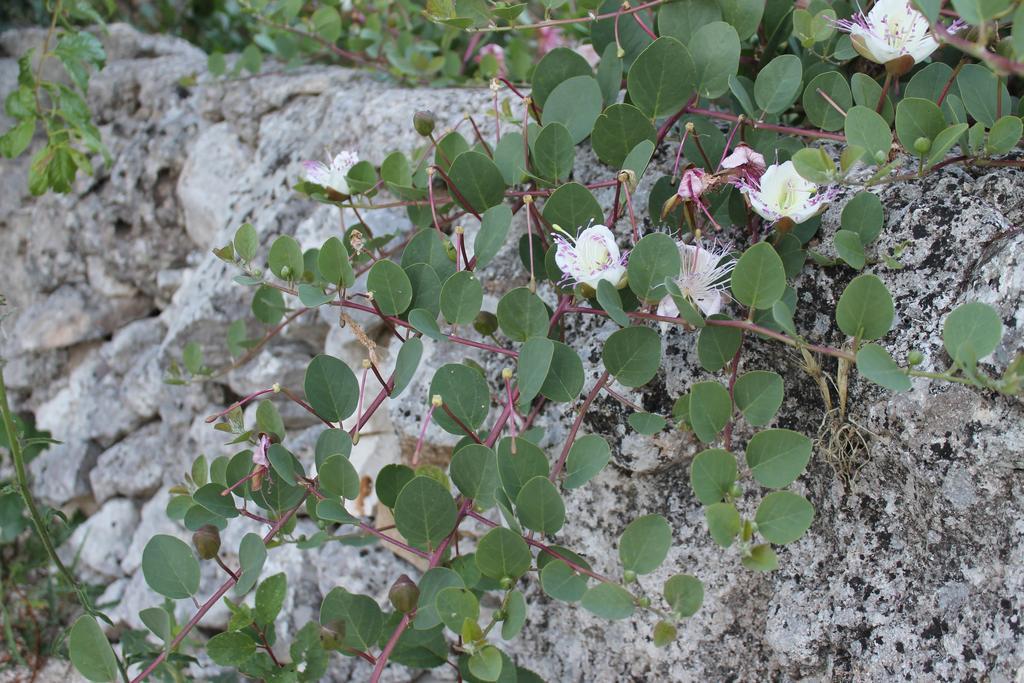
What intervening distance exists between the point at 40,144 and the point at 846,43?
6.95ft

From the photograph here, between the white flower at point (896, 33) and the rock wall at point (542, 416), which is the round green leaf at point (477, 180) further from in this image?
the white flower at point (896, 33)

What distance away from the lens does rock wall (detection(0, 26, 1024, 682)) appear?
888 millimetres

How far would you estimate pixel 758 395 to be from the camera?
86 centimetres

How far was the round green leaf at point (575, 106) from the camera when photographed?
1.04 m

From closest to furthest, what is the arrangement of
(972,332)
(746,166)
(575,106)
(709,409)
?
(972,332) < (709,409) < (746,166) < (575,106)

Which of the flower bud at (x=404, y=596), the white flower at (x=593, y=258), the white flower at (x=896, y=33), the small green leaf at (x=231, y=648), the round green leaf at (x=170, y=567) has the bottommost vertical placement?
the small green leaf at (x=231, y=648)

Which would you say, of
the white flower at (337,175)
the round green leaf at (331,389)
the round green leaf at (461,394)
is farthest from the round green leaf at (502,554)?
the white flower at (337,175)

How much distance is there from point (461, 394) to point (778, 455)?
0.32 metres

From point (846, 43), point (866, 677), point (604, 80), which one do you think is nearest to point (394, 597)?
point (866, 677)

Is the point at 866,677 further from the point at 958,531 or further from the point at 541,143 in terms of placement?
the point at 541,143

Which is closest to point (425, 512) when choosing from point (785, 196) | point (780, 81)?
point (785, 196)

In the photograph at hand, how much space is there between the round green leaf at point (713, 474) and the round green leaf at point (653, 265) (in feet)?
0.57

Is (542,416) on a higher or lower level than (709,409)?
lower

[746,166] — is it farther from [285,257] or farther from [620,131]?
[285,257]
